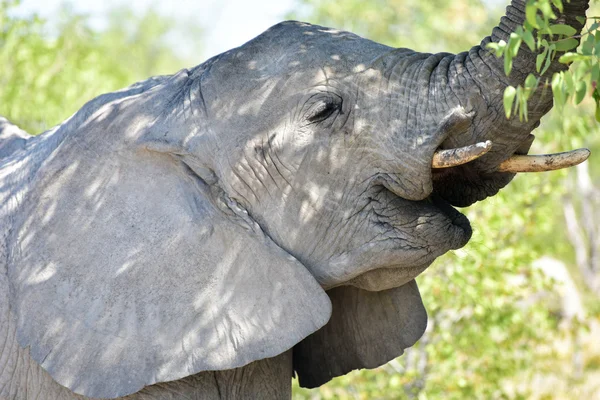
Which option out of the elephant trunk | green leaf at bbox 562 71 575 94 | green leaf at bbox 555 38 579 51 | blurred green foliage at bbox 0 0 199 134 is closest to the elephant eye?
the elephant trunk

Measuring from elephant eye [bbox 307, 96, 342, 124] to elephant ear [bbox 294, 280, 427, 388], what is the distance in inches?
29.4

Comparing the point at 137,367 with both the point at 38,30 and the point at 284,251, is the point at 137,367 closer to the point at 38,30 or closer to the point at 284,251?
the point at 284,251

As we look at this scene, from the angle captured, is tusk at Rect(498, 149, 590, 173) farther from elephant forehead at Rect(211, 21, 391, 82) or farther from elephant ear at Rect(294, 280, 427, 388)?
elephant ear at Rect(294, 280, 427, 388)

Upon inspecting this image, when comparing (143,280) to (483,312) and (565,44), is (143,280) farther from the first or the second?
(483,312)

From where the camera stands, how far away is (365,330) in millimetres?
3225

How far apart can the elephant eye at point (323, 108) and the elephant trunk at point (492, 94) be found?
0.96 ft

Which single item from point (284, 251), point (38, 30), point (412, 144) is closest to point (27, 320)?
point (284, 251)

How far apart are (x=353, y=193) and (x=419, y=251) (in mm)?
256

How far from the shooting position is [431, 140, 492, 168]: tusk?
2.46 metres

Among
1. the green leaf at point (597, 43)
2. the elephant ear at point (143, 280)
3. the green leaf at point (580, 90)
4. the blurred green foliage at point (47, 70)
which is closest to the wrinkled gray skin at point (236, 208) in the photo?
the elephant ear at point (143, 280)

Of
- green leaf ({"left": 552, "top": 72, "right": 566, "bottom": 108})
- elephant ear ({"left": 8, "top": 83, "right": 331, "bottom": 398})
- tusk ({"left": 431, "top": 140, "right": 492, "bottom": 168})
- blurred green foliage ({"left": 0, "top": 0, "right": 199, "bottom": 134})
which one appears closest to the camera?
green leaf ({"left": 552, "top": 72, "right": 566, "bottom": 108})

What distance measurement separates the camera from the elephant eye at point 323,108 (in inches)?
106

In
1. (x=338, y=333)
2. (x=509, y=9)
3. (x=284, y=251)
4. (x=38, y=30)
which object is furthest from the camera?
(x=38, y=30)

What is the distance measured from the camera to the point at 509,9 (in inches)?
100
